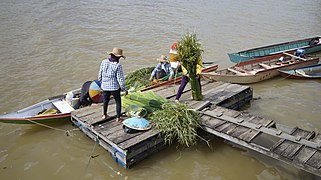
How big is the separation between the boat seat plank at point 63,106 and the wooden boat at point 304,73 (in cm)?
769

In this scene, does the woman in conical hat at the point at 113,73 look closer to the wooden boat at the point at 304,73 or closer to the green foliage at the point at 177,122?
the green foliage at the point at 177,122

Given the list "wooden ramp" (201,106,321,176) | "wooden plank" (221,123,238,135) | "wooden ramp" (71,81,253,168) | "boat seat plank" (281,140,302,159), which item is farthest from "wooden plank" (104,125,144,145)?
"boat seat plank" (281,140,302,159)

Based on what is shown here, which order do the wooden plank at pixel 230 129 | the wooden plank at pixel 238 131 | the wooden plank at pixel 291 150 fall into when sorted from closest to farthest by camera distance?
1. the wooden plank at pixel 291 150
2. the wooden plank at pixel 238 131
3. the wooden plank at pixel 230 129

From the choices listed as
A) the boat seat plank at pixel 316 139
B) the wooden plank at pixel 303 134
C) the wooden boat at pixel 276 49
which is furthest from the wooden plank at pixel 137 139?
the wooden boat at pixel 276 49

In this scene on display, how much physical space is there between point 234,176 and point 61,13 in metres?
17.6

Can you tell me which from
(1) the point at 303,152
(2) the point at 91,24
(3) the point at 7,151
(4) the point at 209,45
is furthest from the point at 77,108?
(2) the point at 91,24

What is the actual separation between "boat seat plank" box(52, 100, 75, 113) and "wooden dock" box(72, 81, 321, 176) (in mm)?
531

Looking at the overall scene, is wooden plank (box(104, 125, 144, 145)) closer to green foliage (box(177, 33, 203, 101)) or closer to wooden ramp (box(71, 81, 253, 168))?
wooden ramp (box(71, 81, 253, 168))

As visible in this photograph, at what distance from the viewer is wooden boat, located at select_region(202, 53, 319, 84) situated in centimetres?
995

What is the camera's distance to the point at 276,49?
12.8 metres

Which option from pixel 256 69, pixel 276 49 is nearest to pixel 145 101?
pixel 256 69

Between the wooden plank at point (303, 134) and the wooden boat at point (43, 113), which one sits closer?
the wooden plank at point (303, 134)

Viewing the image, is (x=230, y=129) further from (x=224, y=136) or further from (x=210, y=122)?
(x=210, y=122)

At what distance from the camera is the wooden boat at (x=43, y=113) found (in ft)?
22.4
